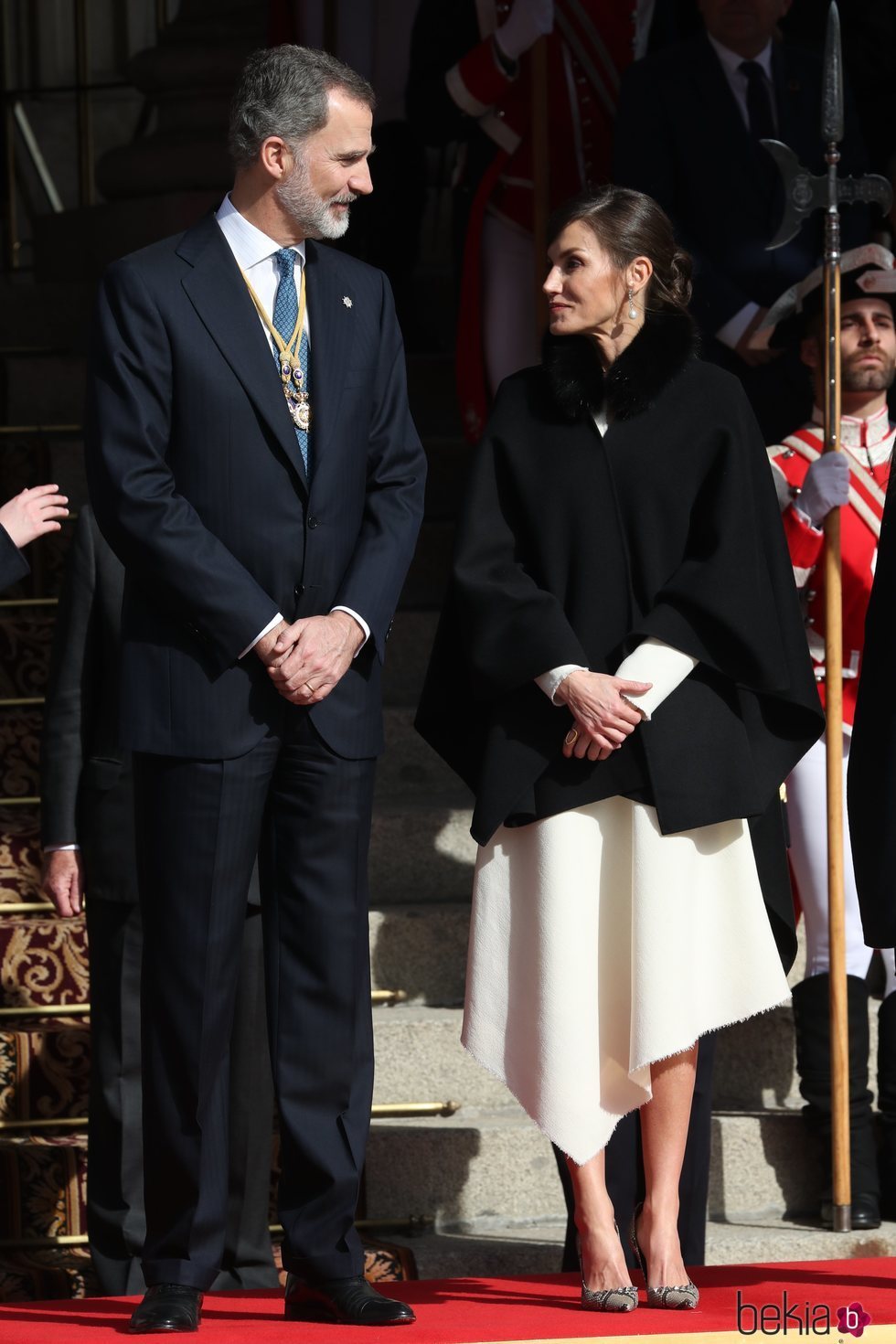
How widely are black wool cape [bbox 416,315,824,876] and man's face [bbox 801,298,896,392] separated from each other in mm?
1366

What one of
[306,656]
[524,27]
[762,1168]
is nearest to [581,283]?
[306,656]

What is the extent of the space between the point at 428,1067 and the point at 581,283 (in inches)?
79.4

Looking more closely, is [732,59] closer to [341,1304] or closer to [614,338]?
[614,338]

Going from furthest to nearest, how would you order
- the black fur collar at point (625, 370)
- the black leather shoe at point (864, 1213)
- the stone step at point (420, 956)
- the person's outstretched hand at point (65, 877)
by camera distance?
the stone step at point (420, 956), the black leather shoe at point (864, 1213), the person's outstretched hand at point (65, 877), the black fur collar at point (625, 370)

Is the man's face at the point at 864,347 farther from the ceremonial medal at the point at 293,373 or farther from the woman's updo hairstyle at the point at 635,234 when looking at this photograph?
the ceremonial medal at the point at 293,373

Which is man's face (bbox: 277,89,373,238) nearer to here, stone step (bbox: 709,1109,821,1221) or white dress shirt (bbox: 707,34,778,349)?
white dress shirt (bbox: 707,34,778,349)

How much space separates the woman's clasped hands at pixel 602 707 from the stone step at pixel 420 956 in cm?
180

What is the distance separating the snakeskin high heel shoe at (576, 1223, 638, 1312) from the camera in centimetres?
346

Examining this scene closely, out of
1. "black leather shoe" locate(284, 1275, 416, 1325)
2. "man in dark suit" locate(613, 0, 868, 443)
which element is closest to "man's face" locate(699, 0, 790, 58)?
"man in dark suit" locate(613, 0, 868, 443)

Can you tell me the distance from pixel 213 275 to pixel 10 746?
2.55 m

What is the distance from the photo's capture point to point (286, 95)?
3.45 m

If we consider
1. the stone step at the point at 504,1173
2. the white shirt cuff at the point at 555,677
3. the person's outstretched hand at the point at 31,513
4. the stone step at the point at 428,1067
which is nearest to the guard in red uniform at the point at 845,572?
the stone step at the point at 504,1173

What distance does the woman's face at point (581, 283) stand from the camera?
3693 millimetres

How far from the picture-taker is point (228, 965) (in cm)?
346
